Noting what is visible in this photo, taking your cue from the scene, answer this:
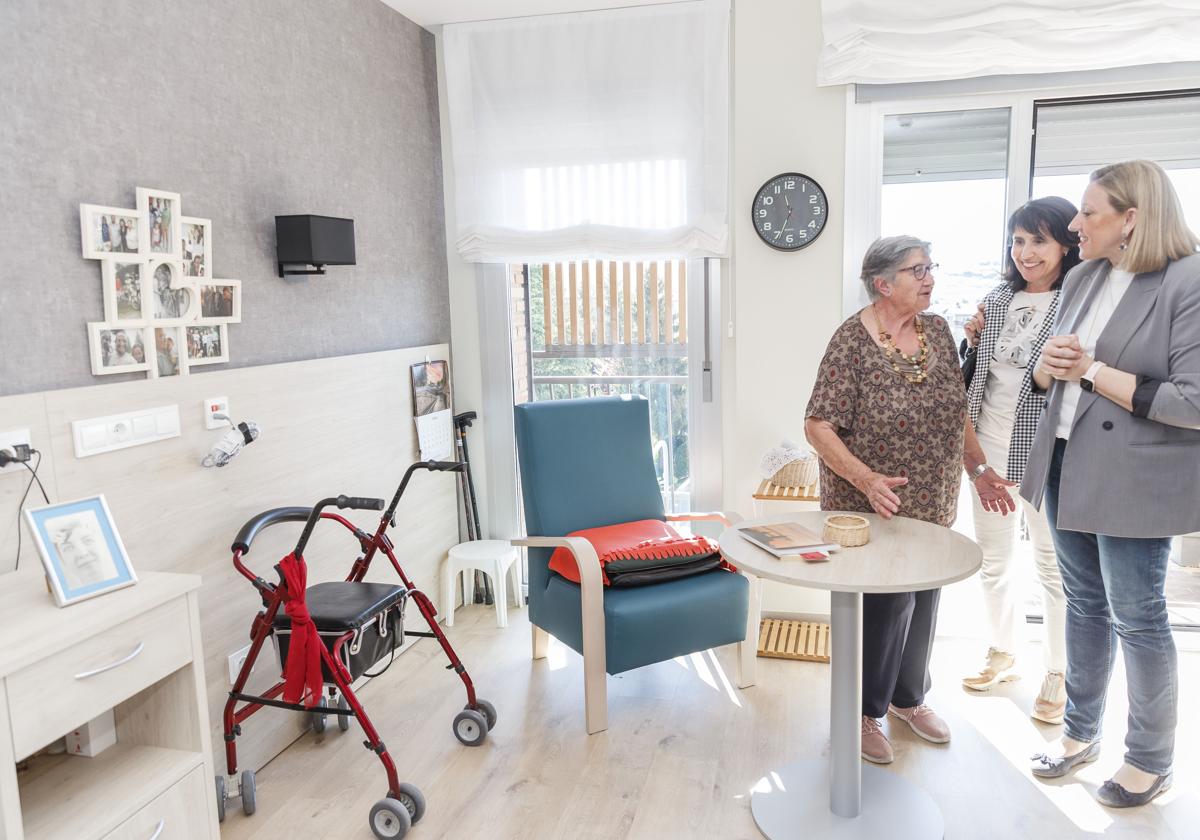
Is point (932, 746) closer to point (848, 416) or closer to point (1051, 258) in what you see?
point (848, 416)

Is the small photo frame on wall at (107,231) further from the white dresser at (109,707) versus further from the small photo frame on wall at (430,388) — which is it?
the small photo frame on wall at (430,388)

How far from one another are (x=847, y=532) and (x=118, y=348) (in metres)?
1.85

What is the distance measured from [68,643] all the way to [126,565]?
298mm

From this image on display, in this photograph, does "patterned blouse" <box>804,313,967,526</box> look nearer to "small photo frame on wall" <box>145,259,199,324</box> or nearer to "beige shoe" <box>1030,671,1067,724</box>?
"beige shoe" <box>1030,671,1067,724</box>

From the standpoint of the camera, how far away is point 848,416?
2373 mm

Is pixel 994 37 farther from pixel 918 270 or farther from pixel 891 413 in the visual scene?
pixel 891 413

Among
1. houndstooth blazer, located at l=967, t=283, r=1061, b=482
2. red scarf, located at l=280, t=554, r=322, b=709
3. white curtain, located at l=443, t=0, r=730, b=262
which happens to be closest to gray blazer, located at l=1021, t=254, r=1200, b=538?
houndstooth blazer, located at l=967, t=283, r=1061, b=482

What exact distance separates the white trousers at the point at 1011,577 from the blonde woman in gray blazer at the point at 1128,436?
0.42 m

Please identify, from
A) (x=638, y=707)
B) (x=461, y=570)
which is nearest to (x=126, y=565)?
(x=638, y=707)

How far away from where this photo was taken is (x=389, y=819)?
87.0 inches

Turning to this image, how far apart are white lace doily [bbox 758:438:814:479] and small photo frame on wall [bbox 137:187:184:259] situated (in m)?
2.12

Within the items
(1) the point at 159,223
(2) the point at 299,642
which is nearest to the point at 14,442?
(1) the point at 159,223

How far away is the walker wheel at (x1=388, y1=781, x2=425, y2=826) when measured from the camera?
7.45 ft

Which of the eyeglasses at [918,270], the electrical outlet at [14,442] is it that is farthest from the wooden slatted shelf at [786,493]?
the electrical outlet at [14,442]
